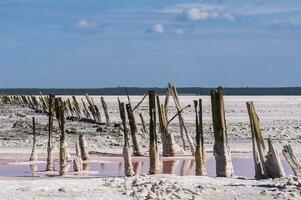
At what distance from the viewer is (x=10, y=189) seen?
12867mm

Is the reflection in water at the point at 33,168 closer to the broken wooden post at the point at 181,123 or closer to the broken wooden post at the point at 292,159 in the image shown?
the broken wooden post at the point at 181,123

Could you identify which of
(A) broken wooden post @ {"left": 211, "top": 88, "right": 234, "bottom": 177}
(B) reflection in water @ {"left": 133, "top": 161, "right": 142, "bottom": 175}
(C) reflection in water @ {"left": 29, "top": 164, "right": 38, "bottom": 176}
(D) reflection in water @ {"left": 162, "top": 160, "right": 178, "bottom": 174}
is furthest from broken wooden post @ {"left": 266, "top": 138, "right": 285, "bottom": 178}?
(C) reflection in water @ {"left": 29, "top": 164, "right": 38, "bottom": 176}

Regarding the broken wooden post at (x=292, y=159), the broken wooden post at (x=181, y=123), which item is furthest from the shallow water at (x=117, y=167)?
the broken wooden post at (x=292, y=159)

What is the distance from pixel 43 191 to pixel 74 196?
23.2 inches

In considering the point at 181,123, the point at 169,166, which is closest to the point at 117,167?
the point at 169,166

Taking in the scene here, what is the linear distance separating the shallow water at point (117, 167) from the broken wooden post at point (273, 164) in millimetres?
1640

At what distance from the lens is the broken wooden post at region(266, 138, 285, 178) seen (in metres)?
14.0

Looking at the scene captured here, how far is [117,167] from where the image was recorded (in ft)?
59.7

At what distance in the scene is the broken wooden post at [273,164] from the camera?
14.0m

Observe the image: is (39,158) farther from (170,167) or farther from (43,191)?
(43,191)

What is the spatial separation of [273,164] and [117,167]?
16.7ft

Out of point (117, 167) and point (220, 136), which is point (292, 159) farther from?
point (117, 167)

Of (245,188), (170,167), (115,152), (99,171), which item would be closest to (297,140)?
(115,152)

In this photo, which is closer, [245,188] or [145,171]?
[245,188]
